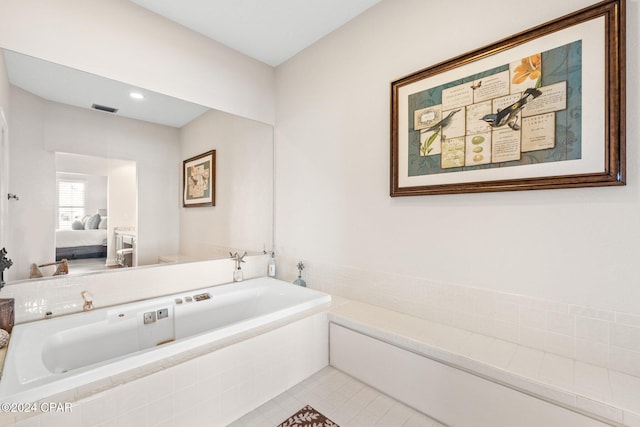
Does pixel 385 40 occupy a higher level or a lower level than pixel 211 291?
higher

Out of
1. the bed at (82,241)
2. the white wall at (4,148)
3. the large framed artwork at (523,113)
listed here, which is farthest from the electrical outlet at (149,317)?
the large framed artwork at (523,113)

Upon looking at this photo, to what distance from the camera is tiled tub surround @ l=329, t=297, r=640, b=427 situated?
43.9 inches

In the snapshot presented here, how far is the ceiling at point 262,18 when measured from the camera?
1.98m

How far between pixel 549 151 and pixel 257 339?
1.78 metres

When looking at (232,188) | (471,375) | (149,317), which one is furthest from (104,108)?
(471,375)

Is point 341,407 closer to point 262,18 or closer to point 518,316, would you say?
point 518,316

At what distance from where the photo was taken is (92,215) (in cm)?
182

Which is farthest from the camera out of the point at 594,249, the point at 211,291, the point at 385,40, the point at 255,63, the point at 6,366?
the point at 255,63

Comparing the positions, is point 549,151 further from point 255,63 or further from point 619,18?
point 255,63

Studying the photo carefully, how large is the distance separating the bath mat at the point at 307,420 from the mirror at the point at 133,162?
1.36m

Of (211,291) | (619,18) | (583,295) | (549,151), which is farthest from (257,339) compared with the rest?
(619,18)

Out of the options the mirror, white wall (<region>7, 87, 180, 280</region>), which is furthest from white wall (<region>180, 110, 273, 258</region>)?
white wall (<region>7, 87, 180, 280</region>)

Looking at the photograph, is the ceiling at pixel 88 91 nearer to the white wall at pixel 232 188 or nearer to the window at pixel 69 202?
the white wall at pixel 232 188

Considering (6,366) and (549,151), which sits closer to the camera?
(6,366)
